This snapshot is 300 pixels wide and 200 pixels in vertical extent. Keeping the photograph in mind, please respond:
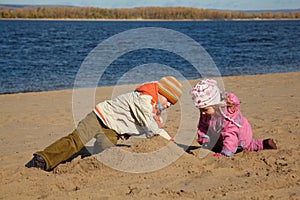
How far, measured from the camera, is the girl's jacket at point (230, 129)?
5.20 m

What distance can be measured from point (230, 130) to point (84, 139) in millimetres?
1650

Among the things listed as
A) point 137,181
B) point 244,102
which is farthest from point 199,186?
point 244,102

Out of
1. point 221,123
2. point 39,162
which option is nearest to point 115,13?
point 221,123

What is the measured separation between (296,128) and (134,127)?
8.24 feet

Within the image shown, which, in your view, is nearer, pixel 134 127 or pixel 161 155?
pixel 161 155

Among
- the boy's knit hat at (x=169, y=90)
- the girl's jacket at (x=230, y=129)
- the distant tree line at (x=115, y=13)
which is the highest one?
the boy's knit hat at (x=169, y=90)

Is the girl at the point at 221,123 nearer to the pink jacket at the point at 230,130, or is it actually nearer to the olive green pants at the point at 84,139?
the pink jacket at the point at 230,130

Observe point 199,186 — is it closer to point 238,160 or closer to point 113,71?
point 238,160

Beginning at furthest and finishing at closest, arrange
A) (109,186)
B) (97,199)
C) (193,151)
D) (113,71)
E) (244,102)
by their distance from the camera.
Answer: (113,71), (244,102), (193,151), (109,186), (97,199)

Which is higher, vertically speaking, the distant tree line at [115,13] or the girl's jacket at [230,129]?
the girl's jacket at [230,129]

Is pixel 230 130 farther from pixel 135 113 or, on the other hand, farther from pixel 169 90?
pixel 135 113

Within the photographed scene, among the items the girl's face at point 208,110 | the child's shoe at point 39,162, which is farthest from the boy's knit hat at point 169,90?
the child's shoe at point 39,162

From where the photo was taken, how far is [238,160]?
4902mm

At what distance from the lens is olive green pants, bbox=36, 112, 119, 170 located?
16.6ft
